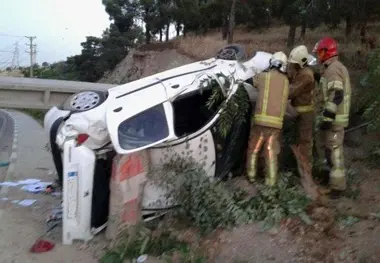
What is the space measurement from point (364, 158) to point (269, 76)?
247cm

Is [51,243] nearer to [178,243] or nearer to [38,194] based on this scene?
[178,243]

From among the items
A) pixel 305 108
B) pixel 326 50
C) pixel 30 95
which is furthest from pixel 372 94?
pixel 30 95

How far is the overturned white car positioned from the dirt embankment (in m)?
21.8

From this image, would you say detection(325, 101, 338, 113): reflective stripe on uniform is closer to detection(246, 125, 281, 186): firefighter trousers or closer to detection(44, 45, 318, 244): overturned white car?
detection(246, 125, 281, 186): firefighter trousers

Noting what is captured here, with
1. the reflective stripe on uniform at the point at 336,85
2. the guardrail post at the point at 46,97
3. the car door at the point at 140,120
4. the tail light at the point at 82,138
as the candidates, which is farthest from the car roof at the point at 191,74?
the guardrail post at the point at 46,97

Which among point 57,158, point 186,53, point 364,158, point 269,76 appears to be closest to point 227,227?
point 269,76

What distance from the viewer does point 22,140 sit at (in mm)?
18781

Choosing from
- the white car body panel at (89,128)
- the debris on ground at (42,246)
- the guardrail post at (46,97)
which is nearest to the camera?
the debris on ground at (42,246)

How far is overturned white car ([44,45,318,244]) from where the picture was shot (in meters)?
6.34

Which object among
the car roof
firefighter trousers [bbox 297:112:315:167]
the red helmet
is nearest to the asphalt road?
the car roof

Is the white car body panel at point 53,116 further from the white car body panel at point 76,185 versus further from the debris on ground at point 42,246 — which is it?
the debris on ground at point 42,246

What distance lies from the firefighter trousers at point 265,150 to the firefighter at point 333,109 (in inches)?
24.2

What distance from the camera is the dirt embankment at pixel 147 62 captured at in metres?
32.5

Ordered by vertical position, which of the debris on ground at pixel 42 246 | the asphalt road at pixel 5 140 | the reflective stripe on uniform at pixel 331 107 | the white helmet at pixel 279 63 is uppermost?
the white helmet at pixel 279 63
